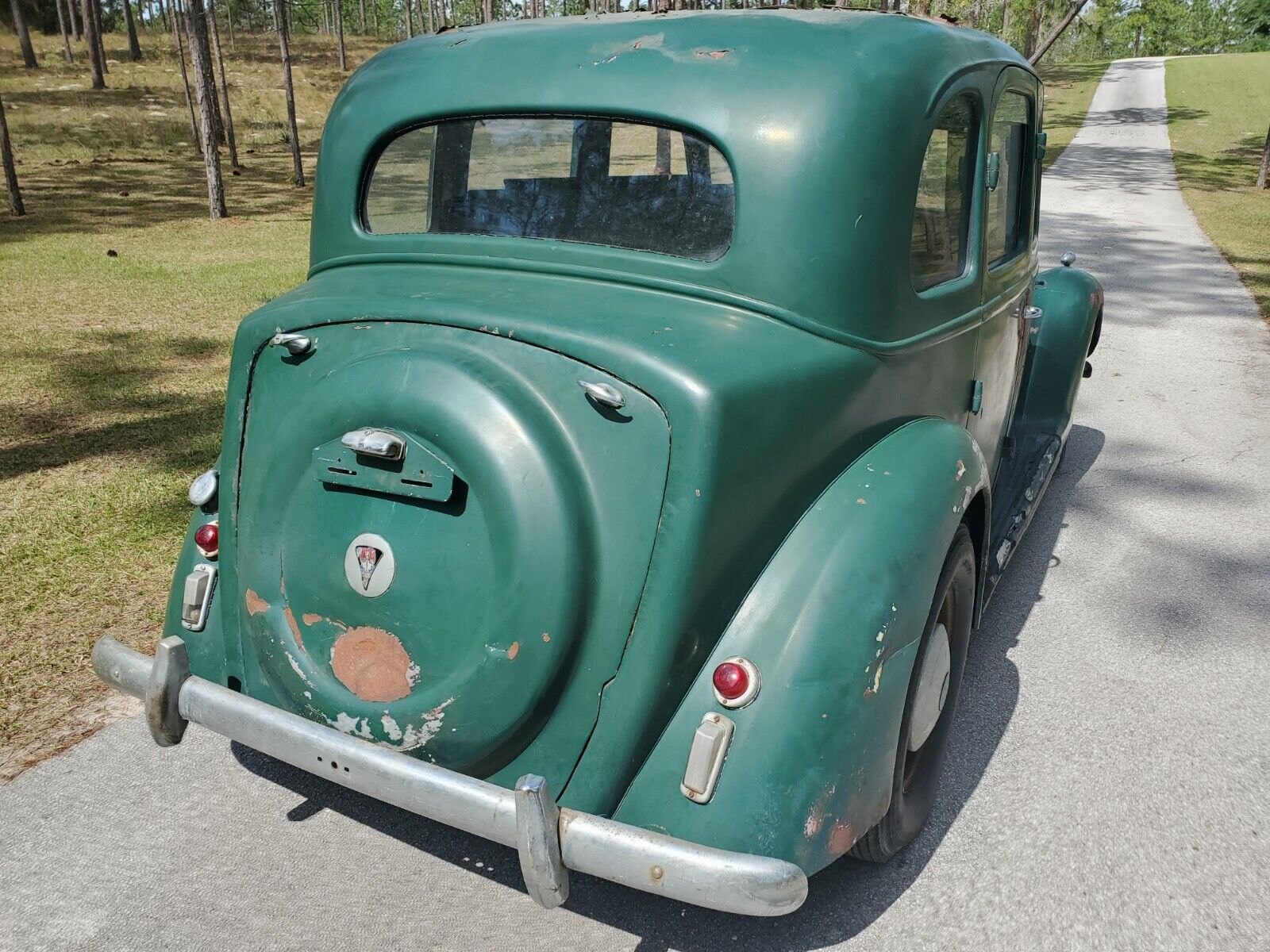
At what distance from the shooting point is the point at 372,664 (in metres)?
2.07

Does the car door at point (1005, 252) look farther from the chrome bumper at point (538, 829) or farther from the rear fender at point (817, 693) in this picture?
the chrome bumper at point (538, 829)

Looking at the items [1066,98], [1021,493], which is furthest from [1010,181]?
[1066,98]

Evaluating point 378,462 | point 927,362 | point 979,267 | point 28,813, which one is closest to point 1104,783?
point 927,362

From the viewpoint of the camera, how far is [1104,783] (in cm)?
275

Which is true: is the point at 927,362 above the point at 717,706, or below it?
above

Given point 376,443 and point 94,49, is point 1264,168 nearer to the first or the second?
point 376,443

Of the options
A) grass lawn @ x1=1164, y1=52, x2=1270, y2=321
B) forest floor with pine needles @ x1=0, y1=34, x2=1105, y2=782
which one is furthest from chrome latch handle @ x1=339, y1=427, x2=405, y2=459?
grass lawn @ x1=1164, y1=52, x2=1270, y2=321

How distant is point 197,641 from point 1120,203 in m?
16.0

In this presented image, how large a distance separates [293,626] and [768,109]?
159 cm

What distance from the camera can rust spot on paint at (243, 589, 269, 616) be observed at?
2.20 m

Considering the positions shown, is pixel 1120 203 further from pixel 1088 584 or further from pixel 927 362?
pixel 927 362

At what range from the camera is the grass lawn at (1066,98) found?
2392 centimetres

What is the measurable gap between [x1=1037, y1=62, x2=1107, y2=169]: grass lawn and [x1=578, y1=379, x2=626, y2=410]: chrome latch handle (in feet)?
61.2

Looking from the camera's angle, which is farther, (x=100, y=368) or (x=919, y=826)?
(x=100, y=368)
